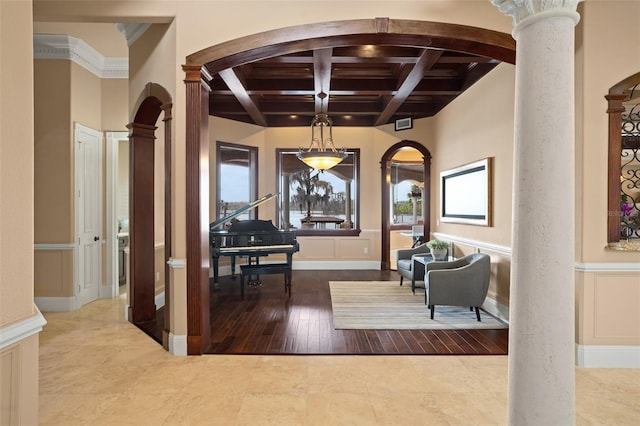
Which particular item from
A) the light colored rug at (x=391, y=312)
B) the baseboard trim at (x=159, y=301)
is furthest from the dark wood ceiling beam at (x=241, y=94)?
the light colored rug at (x=391, y=312)

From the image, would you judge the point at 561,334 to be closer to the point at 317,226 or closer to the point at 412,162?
the point at 317,226

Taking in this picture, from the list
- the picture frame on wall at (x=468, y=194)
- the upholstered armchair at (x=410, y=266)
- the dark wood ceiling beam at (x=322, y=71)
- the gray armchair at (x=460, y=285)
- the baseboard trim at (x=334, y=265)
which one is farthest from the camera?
the baseboard trim at (x=334, y=265)

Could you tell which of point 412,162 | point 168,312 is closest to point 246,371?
point 168,312

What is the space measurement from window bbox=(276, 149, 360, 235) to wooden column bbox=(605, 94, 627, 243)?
5.40 metres

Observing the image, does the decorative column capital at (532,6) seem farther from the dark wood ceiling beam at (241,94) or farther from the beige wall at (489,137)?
the dark wood ceiling beam at (241,94)

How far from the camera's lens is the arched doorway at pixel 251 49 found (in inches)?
135

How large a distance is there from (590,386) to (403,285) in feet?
12.5

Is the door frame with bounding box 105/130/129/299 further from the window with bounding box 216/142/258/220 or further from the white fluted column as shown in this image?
the white fluted column

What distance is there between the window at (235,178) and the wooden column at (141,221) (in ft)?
9.62

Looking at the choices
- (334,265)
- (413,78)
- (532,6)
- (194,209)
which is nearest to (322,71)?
(413,78)

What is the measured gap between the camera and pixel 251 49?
11.5 feet

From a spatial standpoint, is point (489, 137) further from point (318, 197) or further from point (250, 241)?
point (318, 197)

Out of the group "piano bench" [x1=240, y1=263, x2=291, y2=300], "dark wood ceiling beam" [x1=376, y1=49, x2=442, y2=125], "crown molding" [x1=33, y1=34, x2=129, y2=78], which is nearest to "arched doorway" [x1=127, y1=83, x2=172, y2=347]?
"piano bench" [x1=240, y1=263, x2=291, y2=300]

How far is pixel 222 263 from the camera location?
7.64 metres
